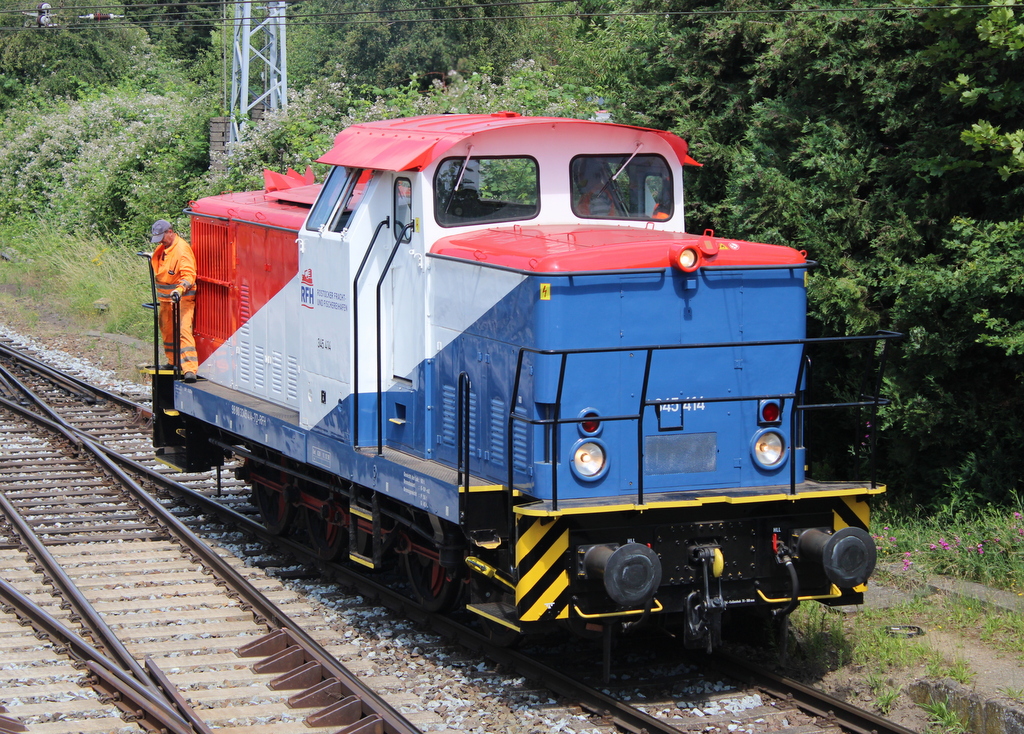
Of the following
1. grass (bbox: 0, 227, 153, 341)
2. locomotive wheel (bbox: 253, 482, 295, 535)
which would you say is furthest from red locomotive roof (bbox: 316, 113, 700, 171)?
Result: grass (bbox: 0, 227, 153, 341)

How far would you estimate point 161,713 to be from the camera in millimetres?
6328

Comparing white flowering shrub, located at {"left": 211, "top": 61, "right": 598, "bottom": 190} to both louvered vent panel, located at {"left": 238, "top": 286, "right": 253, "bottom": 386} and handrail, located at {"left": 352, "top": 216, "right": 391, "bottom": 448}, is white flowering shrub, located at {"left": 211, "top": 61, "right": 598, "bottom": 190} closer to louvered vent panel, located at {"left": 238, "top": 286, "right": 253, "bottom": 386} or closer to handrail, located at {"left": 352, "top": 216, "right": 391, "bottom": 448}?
louvered vent panel, located at {"left": 238, "top": 286, "right": 253, "bottom": 386}

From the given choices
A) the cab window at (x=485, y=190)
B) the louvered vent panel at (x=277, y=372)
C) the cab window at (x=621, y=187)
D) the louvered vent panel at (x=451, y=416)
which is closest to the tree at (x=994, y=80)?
the cab window at (x=621, y=187)

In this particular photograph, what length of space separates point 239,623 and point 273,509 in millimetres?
2117

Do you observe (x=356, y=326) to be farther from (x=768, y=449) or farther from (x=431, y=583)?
(x=768, y=449)

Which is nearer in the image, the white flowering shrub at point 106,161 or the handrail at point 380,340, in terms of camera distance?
the handrail at point 380,340

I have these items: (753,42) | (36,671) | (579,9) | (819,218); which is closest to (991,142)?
(819,218)

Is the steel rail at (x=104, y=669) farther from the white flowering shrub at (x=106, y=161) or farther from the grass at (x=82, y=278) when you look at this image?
the white flowering shrub at (x=106, y=161)

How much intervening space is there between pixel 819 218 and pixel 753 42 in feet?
6.22

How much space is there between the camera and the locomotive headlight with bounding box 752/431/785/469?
696 centimetres

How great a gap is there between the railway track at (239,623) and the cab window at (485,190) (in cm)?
258

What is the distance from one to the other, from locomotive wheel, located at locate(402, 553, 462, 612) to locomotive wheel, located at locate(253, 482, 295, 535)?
175 centimetres

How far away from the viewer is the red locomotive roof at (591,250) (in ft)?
21.3

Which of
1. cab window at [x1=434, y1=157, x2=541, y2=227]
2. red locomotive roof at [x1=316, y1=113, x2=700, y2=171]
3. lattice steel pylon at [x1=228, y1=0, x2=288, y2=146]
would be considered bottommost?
cab window at [x1=434, y1=157, x2=541, y2=227]
